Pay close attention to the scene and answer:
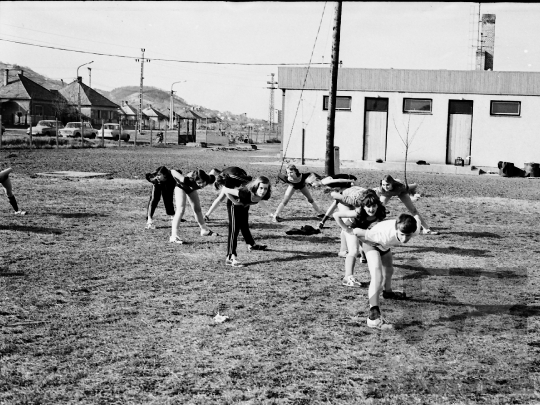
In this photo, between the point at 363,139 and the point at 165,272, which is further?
the point at 363,139

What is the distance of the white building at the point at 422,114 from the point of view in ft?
113

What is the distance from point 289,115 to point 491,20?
14.7m

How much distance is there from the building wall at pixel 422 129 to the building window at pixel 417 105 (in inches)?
7.8

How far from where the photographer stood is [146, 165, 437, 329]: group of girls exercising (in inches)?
284

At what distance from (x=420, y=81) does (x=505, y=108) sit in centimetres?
457

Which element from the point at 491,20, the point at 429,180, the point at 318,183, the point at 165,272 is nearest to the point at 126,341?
the point at 165,272

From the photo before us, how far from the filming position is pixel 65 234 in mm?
12445

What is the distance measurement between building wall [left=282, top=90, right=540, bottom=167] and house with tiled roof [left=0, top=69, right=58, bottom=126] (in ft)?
180

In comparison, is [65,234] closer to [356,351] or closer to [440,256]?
[440,256]

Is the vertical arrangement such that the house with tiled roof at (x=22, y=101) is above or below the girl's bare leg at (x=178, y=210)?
above

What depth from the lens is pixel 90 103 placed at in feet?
336

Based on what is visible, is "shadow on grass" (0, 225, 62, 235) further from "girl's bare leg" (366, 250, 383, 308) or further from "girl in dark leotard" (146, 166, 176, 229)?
"girl's bare leg" (366, 250, 383, 308)

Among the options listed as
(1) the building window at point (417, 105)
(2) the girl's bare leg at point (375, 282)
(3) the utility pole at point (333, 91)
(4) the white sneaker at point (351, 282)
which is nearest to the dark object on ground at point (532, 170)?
(1) the building window at point (417, 105)

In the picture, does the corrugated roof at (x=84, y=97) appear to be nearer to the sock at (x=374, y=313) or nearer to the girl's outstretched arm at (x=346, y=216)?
the girl's outstretched arm at (x=346, y=216)
